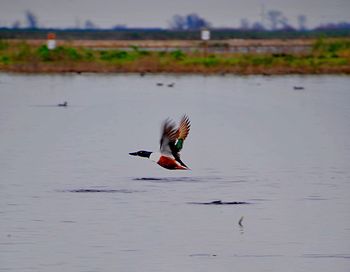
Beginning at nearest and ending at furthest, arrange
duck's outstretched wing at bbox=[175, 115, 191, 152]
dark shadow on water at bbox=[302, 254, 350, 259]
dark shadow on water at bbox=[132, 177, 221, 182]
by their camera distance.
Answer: dark shadow on water at bbox=[302, 254, 350, 259], duck's outstretched wing at bbox=[175, 115, 191, 152], dark shadow on water at bbox=[132, 177, 221, 182]

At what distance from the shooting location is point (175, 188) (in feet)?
50.1

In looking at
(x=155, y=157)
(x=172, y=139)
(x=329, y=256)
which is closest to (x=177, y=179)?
(x=155, y=157)

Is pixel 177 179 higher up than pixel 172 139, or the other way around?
pixel 172 139

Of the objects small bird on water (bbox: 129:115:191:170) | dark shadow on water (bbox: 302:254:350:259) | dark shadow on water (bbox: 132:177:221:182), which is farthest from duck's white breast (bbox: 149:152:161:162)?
dark shadow on water (bbox: 302:254:350:259)

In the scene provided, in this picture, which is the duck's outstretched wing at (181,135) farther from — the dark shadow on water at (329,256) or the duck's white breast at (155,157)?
the dark shadow on water at (329,256)

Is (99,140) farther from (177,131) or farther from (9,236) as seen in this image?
(9,236)

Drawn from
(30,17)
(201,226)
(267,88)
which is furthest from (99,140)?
(30,17)

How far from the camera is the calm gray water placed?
37.4 ft

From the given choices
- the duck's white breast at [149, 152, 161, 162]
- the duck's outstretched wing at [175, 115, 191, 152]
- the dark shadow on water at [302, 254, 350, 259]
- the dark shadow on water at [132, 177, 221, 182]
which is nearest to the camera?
the dark shadow on water at [302, 254, 350, 259]

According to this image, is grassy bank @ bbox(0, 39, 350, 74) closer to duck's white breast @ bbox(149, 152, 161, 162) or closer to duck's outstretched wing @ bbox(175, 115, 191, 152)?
duck's white breast @ bbox(149, 152, 161, 162)

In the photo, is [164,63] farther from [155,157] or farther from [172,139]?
[172,139]

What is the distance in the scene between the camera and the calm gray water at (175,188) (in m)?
11.4

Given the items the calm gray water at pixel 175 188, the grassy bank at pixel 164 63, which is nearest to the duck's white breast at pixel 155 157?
the calm gray water at pixel 175 188

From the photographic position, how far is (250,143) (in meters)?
20.6
